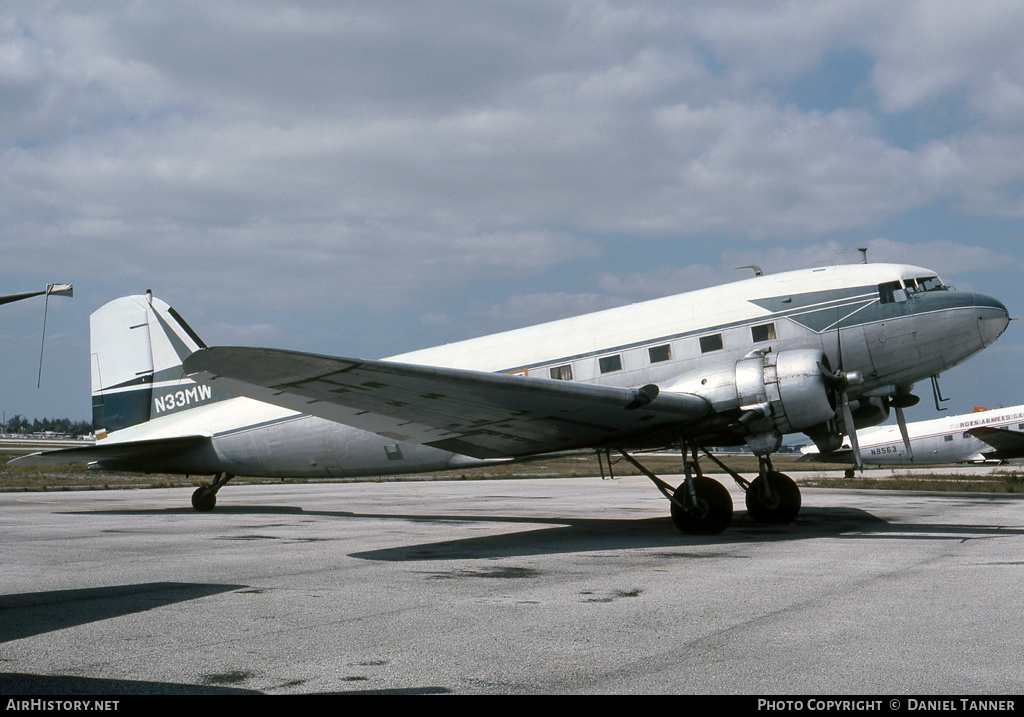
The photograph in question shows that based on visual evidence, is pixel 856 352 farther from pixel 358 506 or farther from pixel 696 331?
pixel 358 506

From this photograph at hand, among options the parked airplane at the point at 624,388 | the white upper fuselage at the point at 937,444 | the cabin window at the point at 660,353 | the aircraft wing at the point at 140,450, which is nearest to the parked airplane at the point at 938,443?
the white upper fuselage at the point at 937,444

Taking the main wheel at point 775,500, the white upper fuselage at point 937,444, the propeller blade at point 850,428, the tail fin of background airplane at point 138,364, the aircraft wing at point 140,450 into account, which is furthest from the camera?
the white upper fuselage at point 937,444

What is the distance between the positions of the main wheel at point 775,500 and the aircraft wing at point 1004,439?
29594mm

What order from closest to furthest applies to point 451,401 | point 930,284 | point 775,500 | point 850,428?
point 451,401 < point 850,428 < point 930,284 < point 775,500

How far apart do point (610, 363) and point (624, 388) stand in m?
1.99

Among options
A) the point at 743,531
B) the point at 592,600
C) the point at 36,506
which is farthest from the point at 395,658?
the point at 36,506

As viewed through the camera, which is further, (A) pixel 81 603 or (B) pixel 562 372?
(B) pixel 562 372

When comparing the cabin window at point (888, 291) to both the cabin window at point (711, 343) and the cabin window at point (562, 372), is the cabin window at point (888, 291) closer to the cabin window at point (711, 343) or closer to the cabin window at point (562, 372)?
the cabin window at point (711, 343)

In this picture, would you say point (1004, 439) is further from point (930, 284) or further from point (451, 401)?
point (451, 401)

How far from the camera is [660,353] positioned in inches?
548

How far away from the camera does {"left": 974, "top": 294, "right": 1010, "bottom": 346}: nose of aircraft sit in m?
13.5

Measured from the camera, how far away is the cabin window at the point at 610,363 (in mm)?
14133

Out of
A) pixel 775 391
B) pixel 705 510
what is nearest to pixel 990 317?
pixel 775 391

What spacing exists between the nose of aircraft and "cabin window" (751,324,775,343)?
359 cm
